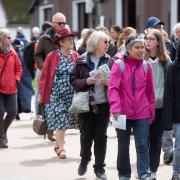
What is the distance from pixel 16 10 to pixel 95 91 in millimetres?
53490

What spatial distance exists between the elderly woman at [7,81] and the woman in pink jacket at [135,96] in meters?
4.05

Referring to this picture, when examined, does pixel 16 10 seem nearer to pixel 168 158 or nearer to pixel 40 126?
pixel 40 126

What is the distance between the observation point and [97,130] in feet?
30.8

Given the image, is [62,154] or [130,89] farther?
[62,154]

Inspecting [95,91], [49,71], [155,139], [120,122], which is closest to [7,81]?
[49,71]

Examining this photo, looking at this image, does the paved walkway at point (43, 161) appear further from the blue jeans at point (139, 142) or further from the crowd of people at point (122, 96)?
the blue jeans at point (139, 142)

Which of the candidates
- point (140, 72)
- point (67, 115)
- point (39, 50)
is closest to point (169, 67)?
point (140, 72)

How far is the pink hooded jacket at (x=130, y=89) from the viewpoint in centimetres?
861

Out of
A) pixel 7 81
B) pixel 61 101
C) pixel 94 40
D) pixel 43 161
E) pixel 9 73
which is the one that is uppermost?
pixel 94 40

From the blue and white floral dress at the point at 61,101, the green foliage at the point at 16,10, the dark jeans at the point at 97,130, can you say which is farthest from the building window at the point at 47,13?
the dark jeans at the point at 97,130

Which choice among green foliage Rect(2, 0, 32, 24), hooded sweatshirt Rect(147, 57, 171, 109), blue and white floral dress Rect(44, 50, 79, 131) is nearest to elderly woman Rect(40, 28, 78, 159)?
blue and white floral dress Rect(44, 50, 79, 131)

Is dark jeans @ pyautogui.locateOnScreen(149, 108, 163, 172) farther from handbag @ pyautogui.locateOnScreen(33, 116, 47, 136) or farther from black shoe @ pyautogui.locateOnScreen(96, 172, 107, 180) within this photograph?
handbag @ pyautogui.locateOnScreen(33, 116, 47, 136)

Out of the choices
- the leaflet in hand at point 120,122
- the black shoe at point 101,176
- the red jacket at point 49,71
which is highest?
the red jacket at point 49,71

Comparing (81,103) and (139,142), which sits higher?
(81,103)
